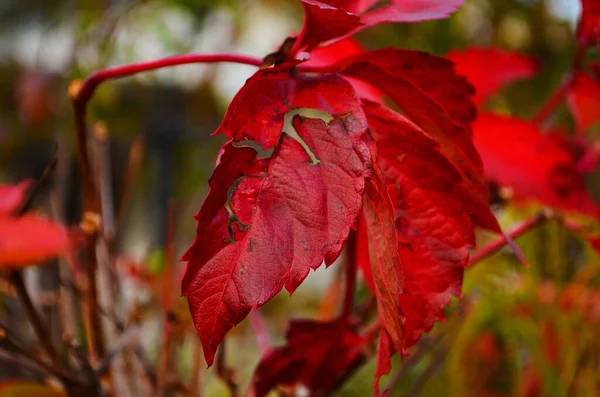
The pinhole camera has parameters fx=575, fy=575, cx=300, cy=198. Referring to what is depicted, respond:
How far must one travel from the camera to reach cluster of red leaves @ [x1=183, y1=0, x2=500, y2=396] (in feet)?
0.73

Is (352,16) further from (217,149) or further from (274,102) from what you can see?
(217,149)

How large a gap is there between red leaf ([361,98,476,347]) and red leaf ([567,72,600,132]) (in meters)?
0.24

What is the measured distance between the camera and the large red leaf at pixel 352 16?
25 cm

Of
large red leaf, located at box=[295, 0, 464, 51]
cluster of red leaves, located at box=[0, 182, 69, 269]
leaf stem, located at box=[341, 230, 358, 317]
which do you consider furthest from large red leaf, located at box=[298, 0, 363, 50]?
cluster of red leaves, located at box=[0, 182, 69, 269]

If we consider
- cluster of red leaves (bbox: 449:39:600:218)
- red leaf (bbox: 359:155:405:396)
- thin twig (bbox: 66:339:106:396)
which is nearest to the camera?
red leaf (bbox: 359:155:405:396)

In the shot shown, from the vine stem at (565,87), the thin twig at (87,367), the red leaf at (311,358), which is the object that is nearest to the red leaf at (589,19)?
the vine stem at (565,87)

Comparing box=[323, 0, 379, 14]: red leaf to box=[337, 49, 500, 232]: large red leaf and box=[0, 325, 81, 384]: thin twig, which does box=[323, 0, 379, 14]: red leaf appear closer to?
box=[337, 49, 500, 232]: large red leaf

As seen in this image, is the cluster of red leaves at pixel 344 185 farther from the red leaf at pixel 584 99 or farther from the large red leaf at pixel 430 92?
the red leaf at pixel 584 99

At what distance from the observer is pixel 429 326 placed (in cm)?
26

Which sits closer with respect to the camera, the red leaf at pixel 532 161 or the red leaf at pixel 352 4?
the red leaf at pixel 352 4

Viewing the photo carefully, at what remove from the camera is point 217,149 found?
190cm

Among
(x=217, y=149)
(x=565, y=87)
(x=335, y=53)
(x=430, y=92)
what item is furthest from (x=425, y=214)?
(x=217, y=149)

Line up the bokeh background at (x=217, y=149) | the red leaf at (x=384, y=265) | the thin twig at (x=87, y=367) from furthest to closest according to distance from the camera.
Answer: the bokeh background at (x=217, y=149), the thin twig at (x=87, y=367), the red leaf at (x=384, y=265)

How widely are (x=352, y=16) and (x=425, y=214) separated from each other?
99 mm
